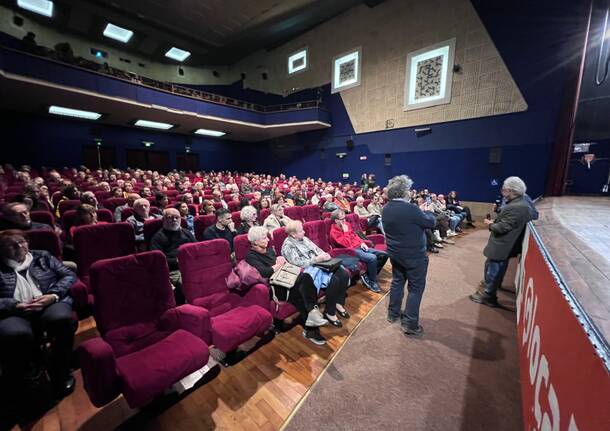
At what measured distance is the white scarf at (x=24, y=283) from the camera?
1.61 metres

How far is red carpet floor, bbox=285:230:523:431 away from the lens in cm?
145

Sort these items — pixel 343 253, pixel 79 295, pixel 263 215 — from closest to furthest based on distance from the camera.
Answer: pixel 79 295
pixel 343 253
pixel 263 215

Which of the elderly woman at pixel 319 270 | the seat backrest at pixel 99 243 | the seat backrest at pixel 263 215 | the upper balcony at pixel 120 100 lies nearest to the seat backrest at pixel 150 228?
the seat backrest at pixel 99 243

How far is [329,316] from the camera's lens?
7.66 ft

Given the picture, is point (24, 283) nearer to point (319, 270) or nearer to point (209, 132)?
point (319, 270)

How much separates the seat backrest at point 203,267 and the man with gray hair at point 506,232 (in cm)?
266

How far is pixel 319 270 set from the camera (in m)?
2.28

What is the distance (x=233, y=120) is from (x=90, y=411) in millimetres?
11826

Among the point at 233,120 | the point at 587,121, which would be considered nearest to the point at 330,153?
the point at 233,120

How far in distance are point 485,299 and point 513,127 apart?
303 inches

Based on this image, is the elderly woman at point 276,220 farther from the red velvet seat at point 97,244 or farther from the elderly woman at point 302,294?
the red velvet seat at point 97,244

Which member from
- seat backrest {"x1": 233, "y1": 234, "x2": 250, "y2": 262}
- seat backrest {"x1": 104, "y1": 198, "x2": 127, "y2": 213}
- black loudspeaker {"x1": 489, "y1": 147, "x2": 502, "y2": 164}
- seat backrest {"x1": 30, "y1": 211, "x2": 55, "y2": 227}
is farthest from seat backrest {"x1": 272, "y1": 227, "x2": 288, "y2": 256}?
black loudspeaker {"x1": 489, "y1": 147, "x2": 502, "y2": 164}

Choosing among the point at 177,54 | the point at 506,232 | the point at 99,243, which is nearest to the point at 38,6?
the point at 177,54

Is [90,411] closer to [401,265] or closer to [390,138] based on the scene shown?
[401,265]
